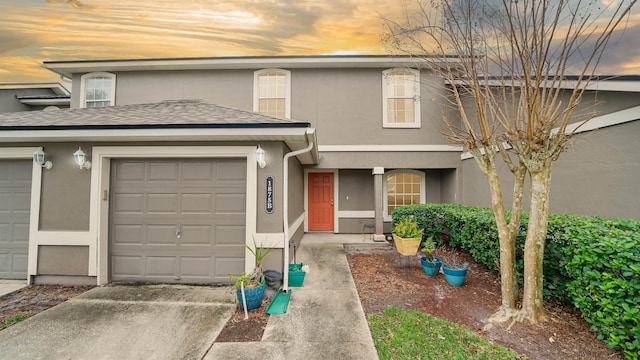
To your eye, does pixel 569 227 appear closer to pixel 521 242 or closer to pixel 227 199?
pixel 521 242

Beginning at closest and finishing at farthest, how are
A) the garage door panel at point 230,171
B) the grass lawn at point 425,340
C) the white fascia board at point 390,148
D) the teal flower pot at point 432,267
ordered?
the grass lawn at point 425,340, the garage door panel at point 230,171, the teal flower pot at point 432,267, the white fascia board at point 390,148

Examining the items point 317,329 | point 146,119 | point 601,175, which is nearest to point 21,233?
point 146,119

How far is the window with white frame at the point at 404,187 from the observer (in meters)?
8.91

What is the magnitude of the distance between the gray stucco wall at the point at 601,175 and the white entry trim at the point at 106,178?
6.03 meters

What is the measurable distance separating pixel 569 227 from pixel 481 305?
1718 mm

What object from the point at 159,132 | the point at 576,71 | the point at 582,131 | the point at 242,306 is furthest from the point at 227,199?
the point at 582,131

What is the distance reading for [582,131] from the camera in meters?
4.25

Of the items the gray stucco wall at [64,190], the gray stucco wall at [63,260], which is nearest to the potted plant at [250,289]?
the gray stucco wall at [63,260]

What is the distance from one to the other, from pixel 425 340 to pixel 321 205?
6.22m

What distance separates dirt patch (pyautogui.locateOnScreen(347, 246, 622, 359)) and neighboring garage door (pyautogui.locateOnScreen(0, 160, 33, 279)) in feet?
22.9

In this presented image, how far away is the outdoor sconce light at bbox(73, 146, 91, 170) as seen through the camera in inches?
179

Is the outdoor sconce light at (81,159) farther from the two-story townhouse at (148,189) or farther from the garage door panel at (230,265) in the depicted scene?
the garage door panel at (230,265)

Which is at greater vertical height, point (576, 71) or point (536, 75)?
point (576, 71)

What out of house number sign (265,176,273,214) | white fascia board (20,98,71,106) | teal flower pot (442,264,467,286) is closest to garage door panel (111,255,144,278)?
house number sign (265,176,273,214)
